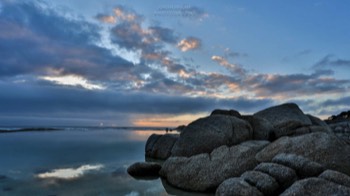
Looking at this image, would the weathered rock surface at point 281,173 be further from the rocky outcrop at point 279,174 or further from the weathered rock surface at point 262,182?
the weathered rock surface at point 262,182

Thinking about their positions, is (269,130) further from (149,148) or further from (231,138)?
(149,148)

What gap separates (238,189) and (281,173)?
1.62m

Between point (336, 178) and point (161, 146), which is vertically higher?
point (161, 146)

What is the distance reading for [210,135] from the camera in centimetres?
1748

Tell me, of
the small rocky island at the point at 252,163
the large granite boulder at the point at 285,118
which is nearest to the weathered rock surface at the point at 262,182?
the small rocky island at the point at 252,163

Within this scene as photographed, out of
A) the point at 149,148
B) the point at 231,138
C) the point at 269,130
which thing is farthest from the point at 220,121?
the point at 149,148

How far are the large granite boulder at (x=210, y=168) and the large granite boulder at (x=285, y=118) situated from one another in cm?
874

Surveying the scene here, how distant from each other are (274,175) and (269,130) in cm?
1083

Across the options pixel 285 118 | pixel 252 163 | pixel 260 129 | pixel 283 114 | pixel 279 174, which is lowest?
pixel 279 174

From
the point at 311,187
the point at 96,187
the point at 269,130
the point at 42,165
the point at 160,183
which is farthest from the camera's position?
the point at 269,130

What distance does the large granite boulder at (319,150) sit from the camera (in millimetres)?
11422

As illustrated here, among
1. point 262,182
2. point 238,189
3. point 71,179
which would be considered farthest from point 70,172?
point 262,182

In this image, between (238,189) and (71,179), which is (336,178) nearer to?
(238,189)

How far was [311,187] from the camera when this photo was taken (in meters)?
8.43
